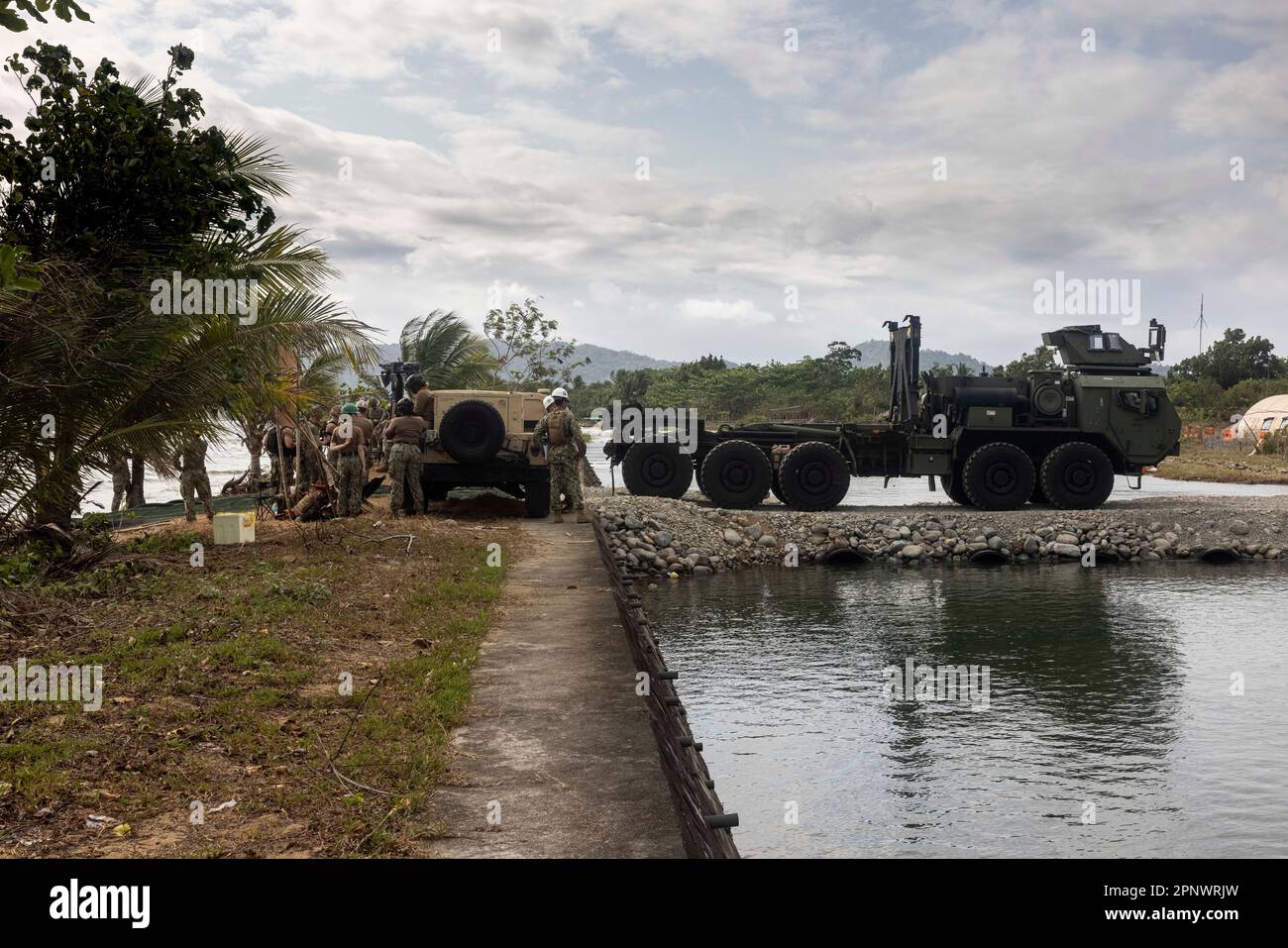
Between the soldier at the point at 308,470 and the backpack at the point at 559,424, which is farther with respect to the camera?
the soldier at the point at 308,470

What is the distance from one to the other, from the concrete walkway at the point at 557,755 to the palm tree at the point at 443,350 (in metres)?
20.0

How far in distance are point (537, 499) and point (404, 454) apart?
2.37 m

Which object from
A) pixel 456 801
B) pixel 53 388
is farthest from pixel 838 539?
pixel 456 801

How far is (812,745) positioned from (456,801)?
509cm

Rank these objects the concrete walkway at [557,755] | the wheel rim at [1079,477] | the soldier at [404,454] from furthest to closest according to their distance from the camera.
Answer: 1. the wheel rim at [1079,477]
2. the soldier at [404,454]
3. the concrete walkway at [557,755]

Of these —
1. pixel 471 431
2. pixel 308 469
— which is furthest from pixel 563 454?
pixel 308 469

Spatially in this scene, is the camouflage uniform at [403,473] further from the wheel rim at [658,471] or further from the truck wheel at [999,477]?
the truck wheel at [999,477]

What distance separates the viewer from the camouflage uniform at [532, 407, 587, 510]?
628 inches

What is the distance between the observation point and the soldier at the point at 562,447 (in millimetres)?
15930

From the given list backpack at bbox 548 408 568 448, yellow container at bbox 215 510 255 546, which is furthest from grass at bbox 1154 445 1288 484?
yellow container at bbox 215 510 255 546

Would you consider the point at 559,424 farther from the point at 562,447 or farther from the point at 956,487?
the point at 956,487

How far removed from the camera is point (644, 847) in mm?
4254

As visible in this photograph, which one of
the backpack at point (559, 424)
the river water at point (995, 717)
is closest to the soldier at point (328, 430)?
the backpack at point (559, 424)
